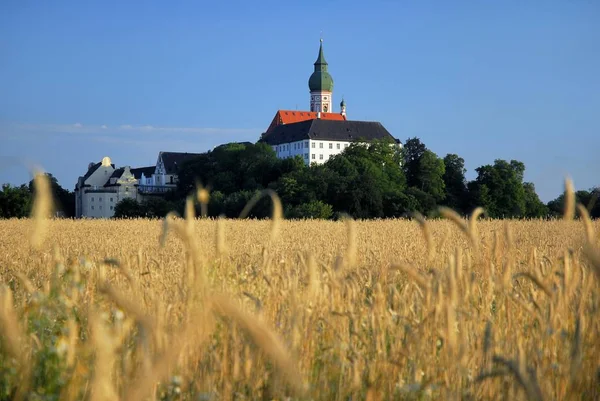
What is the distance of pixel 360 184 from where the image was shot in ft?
243

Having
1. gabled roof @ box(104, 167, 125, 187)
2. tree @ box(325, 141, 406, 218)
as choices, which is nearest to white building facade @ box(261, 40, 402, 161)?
gabled roof @ box(104, 167, 125, 187)

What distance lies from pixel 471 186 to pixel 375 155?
487 inches

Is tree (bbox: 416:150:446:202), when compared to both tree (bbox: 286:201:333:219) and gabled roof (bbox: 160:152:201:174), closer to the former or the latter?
tree (bbox: 286:201:333:219)

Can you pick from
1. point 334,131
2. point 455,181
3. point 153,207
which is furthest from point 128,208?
point 334,131

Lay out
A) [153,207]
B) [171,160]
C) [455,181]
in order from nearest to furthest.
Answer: [153,207] → [455,181] → [171,160]

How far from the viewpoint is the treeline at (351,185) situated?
72.6 metres

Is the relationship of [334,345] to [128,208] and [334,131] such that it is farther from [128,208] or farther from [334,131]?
[334,131]

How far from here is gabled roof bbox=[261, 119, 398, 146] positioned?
13934 centimetres

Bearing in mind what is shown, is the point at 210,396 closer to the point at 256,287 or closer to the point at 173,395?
the point at 173,395

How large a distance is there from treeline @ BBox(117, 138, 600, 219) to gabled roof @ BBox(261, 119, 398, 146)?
27.4 metres

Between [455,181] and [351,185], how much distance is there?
3394 cm

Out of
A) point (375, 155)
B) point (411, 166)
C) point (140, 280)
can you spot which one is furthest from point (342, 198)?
point (140, 280)

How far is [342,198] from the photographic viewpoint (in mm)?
73375

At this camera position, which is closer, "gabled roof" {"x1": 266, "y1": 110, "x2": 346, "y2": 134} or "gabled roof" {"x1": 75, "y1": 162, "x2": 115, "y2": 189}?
"gabled roof" {"x1": 75, "y1": 162, "x2": 115, "y2": 189}
